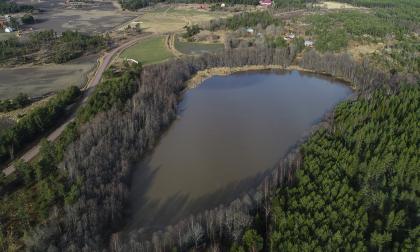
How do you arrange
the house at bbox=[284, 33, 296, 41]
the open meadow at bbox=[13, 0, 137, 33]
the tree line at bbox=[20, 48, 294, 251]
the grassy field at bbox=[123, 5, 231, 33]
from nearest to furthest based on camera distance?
1. the tree line at bbox=[20, 48, 294, 251]
2. the house at bbox=[284, 33, 296, 41]
3. the open meadow at bbox=[13, 0, 137, 33]
4. the grassy field at bbox=[123, 5, 231, 33]

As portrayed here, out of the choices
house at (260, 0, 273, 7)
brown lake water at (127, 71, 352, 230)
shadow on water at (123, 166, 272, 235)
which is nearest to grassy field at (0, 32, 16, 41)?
brown lake water at (127, 71, 352, 230)

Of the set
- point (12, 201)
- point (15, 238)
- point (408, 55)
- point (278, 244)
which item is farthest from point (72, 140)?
point (408, 55)

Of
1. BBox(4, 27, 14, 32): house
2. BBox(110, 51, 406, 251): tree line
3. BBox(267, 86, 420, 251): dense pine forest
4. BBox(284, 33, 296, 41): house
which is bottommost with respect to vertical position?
BBox(110, 51, 406, 251): tree line

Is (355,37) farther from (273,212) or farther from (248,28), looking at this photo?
(273,212)

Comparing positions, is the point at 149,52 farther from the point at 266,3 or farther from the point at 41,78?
the point at 266,3

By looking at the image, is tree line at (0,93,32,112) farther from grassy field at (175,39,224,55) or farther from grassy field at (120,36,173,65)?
grassy field at (175,39,224,55)

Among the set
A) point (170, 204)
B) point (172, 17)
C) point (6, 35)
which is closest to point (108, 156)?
point (170, 204)
